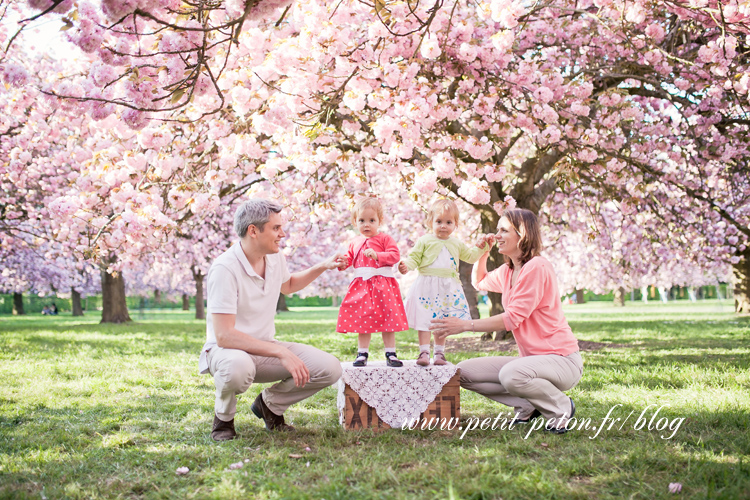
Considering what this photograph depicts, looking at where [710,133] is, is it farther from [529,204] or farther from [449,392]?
[449,392]

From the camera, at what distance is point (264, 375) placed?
11.2 feet

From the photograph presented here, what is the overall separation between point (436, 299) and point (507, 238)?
73 centimetres

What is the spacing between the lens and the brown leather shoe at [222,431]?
3307 mm

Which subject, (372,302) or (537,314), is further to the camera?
(372,302)

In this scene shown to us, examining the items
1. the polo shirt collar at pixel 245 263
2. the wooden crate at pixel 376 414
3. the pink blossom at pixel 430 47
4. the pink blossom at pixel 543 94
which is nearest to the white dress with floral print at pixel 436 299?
the wooden crate at pixel 376 414

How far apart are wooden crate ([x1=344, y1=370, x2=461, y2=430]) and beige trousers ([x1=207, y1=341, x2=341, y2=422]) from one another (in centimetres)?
19

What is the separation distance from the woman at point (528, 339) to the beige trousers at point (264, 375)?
756 millimetres

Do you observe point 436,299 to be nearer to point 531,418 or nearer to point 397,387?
point 397,387

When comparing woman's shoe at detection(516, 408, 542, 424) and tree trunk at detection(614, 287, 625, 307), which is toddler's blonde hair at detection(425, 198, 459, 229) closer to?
woman's shoe at detection(516, 408, 542, 424)

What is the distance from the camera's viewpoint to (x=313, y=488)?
246 centimetres

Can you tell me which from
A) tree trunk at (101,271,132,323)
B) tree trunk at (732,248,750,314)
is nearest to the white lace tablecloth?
tree trunk at (732,248,750,314)

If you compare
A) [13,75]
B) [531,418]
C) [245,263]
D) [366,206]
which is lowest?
[531,418]

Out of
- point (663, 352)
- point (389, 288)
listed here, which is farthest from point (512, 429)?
point (663, 352)

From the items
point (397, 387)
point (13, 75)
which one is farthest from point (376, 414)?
point (13, 75)
